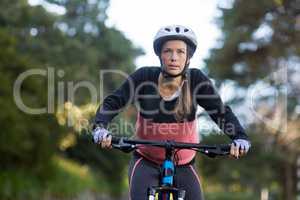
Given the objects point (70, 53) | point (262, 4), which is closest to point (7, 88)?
point (70, 53)

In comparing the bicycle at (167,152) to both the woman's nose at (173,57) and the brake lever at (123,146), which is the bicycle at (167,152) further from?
the woman's nose at (173,57)

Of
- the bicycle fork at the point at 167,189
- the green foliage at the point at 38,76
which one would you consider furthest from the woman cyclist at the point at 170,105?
the green foliage at the point at 38,76

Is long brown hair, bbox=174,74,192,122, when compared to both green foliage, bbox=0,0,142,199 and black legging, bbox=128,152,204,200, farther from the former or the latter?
green foliage, bbox=0,0,142,199

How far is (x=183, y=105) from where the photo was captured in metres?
4.43

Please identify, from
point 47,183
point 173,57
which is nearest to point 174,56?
point 173,57

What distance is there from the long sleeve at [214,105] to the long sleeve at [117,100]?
18.1 inches

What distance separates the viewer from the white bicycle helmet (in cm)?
451

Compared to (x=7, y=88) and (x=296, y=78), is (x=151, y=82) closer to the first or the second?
(x=7, y=88)

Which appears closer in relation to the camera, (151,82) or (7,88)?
(151,82)

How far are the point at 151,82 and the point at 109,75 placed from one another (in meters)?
28.1

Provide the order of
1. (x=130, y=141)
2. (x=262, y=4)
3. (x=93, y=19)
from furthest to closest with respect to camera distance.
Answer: (x=93, y=19) → (x=262, y=4) → (x=130, y=141)

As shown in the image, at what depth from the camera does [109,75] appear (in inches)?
1281

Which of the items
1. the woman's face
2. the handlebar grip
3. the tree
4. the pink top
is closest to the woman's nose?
the woman's face

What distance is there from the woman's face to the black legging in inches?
28.5
